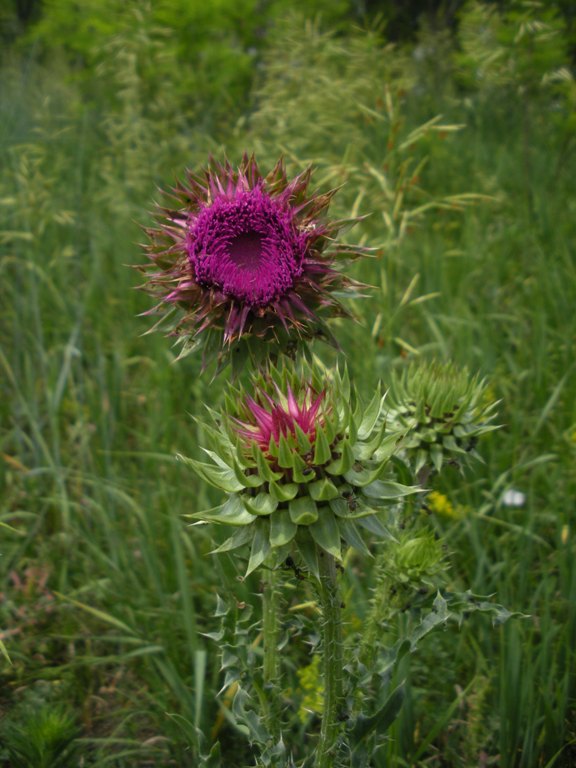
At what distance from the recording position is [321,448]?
1.42 metres

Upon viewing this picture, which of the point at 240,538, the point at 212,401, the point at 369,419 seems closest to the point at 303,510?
the point at 240,538

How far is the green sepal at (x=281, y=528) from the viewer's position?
4.55 ft

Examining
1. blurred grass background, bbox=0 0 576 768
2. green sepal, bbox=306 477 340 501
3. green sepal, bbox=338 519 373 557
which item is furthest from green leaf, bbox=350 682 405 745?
green sepal, bbox=306 477 340 501

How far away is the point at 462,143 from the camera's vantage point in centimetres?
664

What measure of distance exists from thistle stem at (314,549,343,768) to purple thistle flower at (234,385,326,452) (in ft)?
0.82

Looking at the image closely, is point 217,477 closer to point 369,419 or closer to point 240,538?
point 240,538

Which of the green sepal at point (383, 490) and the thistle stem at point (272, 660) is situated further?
the thistle stem at point (272, 660)

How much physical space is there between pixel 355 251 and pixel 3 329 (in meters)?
2.84

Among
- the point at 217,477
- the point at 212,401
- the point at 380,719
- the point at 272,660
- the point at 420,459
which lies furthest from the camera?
the point at 212,401

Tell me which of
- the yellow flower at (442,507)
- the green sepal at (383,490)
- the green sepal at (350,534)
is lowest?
the yellow flower at (442,507)

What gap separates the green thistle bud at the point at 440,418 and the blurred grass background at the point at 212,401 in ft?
1.75

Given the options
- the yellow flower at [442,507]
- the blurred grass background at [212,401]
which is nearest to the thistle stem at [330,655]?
the blurred grass background at [212,401]

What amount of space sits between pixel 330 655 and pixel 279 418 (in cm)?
51

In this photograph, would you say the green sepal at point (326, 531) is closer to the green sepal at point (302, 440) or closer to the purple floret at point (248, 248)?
the green sepal at point (302, 440)
